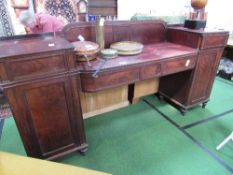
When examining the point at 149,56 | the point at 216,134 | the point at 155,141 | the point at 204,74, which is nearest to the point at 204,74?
the point at 204,74

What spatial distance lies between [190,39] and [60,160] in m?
1.82

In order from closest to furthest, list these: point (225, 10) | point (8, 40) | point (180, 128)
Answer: point (8, 40)
point (180, 128)
point (225, 10)

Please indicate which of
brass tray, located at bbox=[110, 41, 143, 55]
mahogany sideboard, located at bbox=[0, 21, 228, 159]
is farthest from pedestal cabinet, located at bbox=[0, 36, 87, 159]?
brass tray, located at bbox=[110, 41, 143, 55]

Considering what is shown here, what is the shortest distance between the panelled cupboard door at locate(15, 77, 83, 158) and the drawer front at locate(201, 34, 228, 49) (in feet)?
4.78

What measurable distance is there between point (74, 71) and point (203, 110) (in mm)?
1858

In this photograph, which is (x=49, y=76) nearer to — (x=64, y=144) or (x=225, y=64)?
(x=64, y=144)

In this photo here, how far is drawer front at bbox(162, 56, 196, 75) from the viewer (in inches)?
65.1

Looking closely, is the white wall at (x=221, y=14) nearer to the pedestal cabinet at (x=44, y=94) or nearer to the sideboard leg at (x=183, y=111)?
the sideboard leg at (x=183, y=111)

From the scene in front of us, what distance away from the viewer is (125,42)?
1.81m

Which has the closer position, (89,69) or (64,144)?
(89,69)

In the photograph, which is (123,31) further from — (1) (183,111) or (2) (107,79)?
(1) (183,111)

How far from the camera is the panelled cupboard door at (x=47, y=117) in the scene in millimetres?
1164

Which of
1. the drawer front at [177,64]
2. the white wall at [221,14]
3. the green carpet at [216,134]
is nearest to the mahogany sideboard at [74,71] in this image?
the drawer front at [177,64]

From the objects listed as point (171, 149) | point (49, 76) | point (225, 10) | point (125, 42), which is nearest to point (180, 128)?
point (171, 149)
